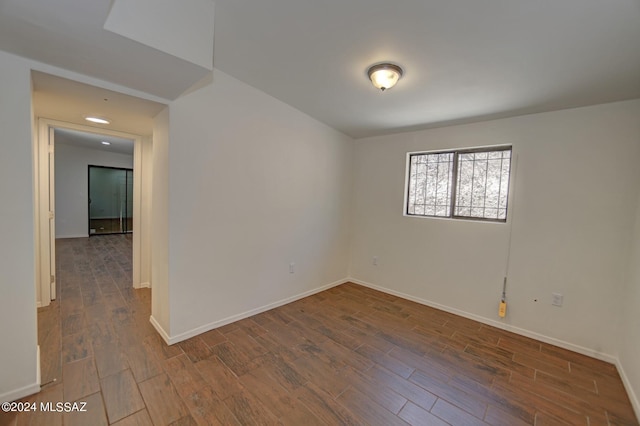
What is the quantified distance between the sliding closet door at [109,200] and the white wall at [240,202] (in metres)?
6.89

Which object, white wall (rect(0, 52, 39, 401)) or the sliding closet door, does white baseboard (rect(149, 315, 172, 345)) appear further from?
the sliding closet door

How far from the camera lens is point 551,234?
2537 mm

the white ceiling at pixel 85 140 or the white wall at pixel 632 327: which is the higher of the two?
the white ceiling at pixel 85 140

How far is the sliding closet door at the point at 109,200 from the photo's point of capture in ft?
23.6

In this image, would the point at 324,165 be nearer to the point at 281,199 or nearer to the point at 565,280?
the point at 281,199

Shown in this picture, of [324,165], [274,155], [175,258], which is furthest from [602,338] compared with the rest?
[175,258]

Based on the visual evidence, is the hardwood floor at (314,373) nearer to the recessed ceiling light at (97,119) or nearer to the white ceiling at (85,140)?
the recessed ceiling light at (97,119)

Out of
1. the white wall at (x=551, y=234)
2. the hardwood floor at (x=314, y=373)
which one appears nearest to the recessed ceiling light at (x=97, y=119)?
the hardwood floor at (x=314, y=373)

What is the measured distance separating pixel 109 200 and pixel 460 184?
29.8 feet

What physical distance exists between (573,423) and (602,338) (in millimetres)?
1173

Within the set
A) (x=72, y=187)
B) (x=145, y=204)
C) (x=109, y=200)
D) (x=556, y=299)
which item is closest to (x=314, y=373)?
(x=556, y=299)

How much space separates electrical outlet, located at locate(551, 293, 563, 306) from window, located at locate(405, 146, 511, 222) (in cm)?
84

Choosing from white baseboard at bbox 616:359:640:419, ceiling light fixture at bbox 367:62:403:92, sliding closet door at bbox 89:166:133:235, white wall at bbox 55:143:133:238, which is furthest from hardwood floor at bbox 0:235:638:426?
sliding closet door at bbox 89:166:133:235

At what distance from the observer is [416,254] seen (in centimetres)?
350
